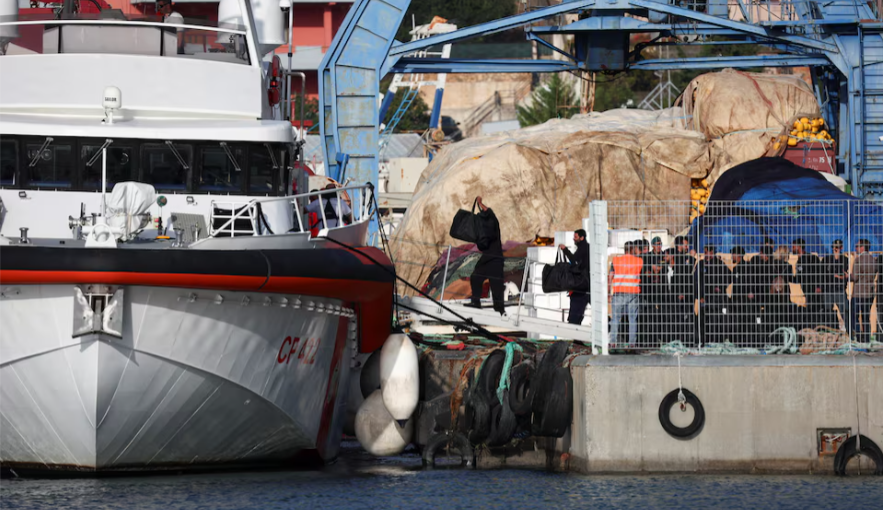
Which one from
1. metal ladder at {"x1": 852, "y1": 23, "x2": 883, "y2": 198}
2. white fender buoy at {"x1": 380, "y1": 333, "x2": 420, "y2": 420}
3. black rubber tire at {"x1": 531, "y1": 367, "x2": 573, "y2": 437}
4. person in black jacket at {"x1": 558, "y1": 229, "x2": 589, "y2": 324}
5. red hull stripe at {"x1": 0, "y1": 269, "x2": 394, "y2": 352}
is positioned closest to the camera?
red hull stripe at {"x1": 0, "y1": 269, "x2": 394, "y2": 352}

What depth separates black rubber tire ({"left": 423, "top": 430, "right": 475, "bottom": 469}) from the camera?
14.0 m

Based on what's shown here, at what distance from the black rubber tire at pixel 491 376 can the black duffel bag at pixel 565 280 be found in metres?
1.36

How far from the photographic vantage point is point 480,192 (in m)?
26.5

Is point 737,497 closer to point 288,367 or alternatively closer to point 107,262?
point 288,367

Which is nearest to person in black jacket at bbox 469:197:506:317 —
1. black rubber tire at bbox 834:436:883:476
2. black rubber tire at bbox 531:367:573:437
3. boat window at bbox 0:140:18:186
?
black rubber tire at bbox 531:367:573:437

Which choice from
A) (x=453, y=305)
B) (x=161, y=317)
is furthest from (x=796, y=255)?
(x=161, y=317)

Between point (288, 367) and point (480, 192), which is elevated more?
point (480, 192)

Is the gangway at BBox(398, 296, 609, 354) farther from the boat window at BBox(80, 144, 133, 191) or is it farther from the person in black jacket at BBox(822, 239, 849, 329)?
the boat window at BBox(80, 144, 133, 191)

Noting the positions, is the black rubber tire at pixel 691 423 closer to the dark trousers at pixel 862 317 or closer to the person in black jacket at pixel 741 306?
the person in black jacket at pixel 741 306

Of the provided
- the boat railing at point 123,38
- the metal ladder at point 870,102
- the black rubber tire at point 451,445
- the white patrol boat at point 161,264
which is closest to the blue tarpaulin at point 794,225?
the black rubber tire at point 451,445

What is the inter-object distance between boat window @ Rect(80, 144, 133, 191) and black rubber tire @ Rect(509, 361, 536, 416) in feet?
14.4

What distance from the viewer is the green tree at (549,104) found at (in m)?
58.8

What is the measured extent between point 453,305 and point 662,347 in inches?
143

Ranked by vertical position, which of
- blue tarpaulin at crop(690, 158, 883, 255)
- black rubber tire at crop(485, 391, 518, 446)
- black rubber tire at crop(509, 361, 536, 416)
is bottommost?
black rubber tire at crop(485, 391, 518, 446)
